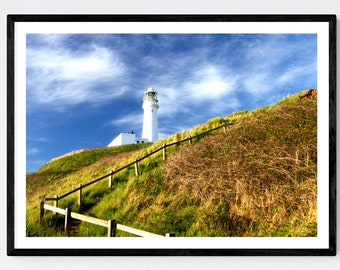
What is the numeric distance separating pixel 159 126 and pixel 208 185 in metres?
0.73

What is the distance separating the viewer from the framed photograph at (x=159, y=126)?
325 centimetres

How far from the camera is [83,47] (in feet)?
11.1

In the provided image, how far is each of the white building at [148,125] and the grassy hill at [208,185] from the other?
74mm

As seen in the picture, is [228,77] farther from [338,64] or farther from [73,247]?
[73,247]

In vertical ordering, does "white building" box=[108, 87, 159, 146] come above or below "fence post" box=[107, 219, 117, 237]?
above

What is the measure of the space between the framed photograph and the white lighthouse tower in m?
0.01

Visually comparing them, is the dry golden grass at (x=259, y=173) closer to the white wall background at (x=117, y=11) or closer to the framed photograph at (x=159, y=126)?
the framed photograph at (x=159, y=126)

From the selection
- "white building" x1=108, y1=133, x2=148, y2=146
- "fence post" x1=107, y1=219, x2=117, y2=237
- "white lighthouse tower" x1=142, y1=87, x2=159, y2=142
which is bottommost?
"fence post" x1=107, y1=219, x2=117, y2=237

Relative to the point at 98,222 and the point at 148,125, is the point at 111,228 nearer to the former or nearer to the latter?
the point at 98,222

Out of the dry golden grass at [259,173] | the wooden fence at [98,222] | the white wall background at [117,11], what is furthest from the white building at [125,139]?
the white wall background at [117,11]

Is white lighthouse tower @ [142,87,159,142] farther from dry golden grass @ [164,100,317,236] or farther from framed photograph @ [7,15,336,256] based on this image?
dry golden grass @ [164,100,317,236]

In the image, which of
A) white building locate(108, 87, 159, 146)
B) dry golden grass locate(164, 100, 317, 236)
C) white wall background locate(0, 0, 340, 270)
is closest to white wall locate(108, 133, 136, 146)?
white building locate(108, 87, 159, 146)

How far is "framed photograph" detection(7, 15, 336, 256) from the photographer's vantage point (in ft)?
10.7

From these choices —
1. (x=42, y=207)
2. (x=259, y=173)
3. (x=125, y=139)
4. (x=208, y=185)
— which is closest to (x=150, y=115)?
(x=125, y=139)
